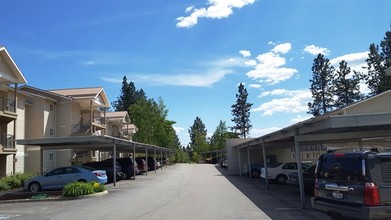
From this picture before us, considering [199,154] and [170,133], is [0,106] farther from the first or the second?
[199,154]

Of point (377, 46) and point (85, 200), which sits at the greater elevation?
point (377, 46)

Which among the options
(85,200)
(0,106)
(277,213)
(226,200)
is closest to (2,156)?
(0,106)

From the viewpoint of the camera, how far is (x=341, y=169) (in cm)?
962

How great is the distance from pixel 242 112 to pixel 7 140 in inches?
3021

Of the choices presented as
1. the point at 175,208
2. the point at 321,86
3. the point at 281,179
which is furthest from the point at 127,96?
the point at 175,208

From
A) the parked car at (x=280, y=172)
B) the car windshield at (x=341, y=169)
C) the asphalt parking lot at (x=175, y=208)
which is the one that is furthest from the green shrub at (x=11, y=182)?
the car windshield at (x=341, y=169)

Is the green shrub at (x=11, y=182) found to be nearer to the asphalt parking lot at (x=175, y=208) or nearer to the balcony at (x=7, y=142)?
the balcony at (x=7, y=142)

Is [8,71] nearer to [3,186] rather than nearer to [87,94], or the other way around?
[3,186]

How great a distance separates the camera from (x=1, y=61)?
3047cm

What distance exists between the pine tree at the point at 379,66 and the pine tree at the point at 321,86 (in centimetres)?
785

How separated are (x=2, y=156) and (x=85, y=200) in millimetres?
15283

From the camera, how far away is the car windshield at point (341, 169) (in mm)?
9105

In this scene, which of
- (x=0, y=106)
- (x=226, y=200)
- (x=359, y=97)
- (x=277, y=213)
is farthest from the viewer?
(x=359, y=97)

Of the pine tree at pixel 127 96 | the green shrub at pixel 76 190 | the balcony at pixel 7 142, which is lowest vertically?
the green shrub at pixel 76 190
